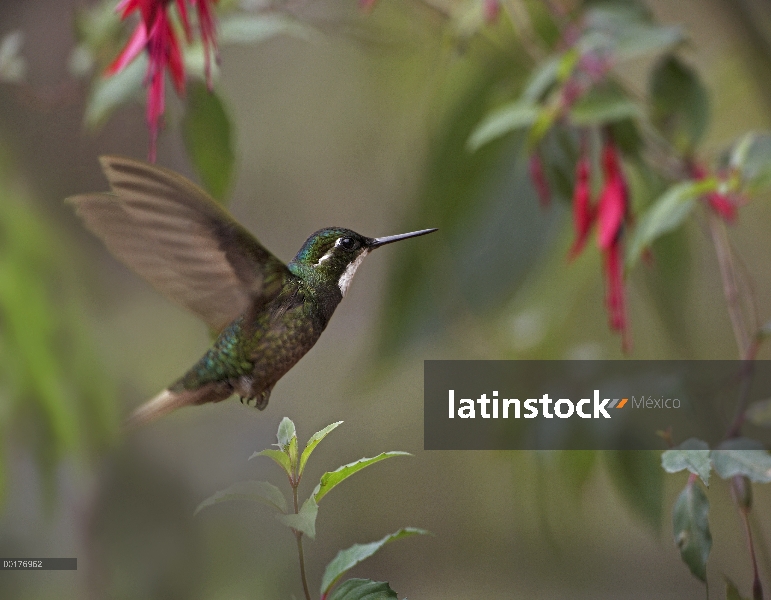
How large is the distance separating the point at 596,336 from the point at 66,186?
0.76 meters

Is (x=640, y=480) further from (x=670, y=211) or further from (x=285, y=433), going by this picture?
(x=285, y=433)

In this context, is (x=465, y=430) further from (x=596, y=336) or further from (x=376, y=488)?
(x=376, y=488)

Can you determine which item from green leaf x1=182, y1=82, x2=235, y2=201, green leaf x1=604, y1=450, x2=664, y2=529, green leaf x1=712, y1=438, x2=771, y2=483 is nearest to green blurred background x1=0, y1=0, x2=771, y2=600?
green leaf x1=604, y1=450, x2=664, y2=529

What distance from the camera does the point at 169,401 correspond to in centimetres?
24

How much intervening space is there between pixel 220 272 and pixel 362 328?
830 mm

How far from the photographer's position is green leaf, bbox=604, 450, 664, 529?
1.67 feet

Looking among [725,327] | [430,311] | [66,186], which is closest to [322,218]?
[66,186]

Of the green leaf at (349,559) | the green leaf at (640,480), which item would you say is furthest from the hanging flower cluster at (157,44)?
the green leaf at (640,480)

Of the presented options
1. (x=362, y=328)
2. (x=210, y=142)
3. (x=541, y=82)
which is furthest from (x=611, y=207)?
(x=362, y=328)

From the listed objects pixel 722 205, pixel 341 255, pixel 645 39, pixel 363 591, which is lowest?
pixel 363 591

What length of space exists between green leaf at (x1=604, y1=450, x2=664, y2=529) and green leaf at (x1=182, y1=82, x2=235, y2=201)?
1.08 ft

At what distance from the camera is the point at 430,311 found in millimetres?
708

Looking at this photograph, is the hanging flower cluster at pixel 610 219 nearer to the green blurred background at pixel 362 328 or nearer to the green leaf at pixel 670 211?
the green leaf at pixel 670 211

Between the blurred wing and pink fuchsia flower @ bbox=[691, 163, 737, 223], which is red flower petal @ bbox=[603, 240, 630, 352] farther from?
the blurred wing
